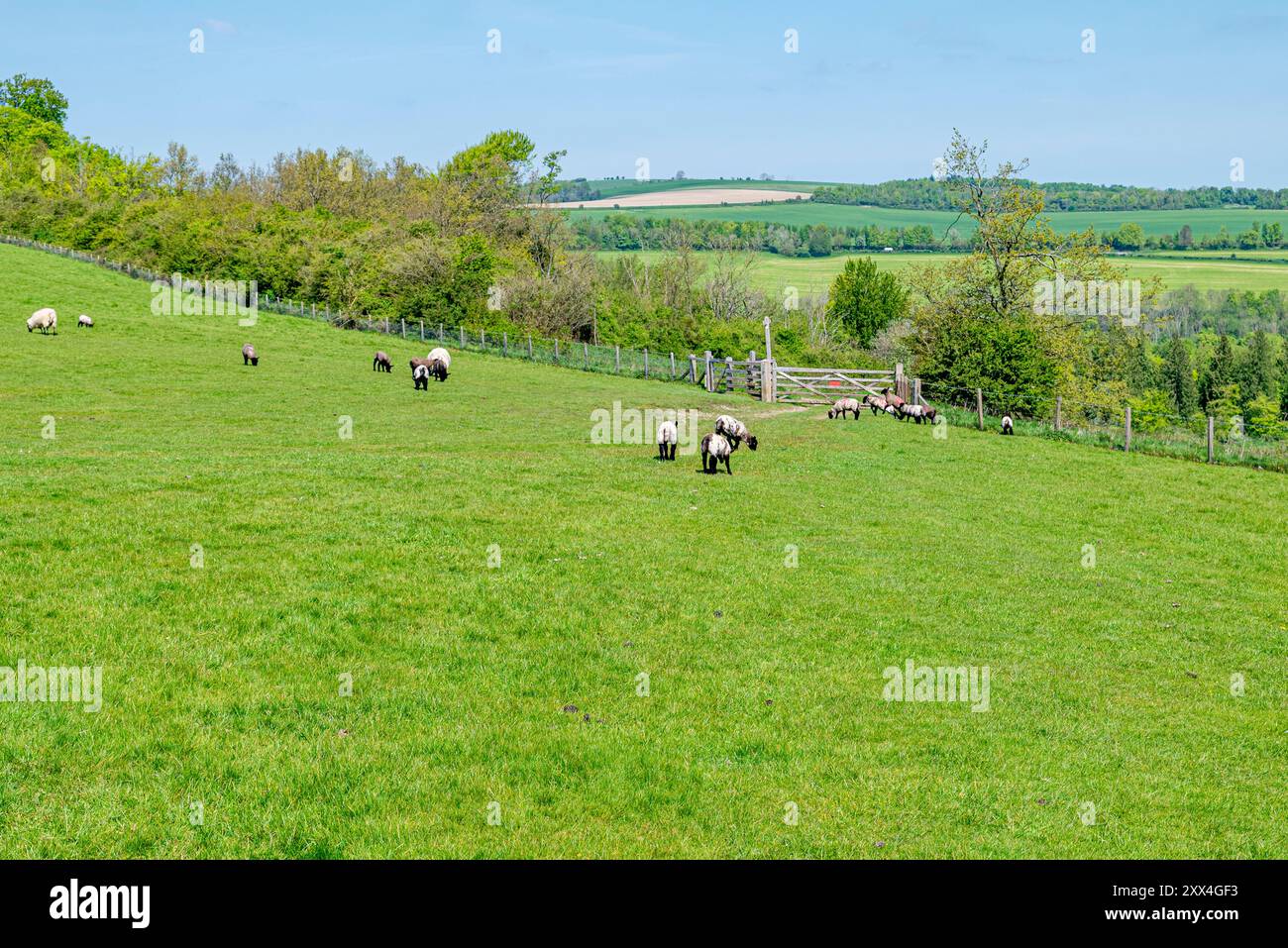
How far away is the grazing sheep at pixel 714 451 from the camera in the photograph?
26.2 metres

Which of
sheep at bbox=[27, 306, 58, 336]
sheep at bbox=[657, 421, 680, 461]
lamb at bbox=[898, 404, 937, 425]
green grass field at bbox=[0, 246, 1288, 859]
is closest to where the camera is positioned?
green grass field at bbox=[0, 246, 1288, 859]

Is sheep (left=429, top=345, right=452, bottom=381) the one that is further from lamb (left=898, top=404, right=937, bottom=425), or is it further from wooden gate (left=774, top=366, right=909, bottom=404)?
lamb (left=898, top=404, right=937, bottom=425)

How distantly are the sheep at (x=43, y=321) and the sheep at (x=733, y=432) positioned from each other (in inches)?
1602

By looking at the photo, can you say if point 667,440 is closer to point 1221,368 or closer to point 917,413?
point 917,413

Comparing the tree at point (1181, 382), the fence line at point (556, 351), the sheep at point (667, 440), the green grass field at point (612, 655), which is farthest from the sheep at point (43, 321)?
the tree at point (1181, 382)

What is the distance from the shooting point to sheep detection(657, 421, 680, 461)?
2781cm

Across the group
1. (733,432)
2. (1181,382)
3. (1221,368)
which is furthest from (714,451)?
(1221,368)

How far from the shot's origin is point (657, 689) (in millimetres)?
12008

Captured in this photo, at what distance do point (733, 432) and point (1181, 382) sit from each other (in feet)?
442

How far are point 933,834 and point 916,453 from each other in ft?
84.7

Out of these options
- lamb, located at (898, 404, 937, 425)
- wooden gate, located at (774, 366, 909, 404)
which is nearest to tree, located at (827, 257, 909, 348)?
wooden gate, located at (774, 366, 909, 404)

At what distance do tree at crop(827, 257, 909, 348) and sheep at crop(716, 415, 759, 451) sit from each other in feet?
397

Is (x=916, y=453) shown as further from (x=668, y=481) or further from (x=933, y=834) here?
(x=933, y=834)

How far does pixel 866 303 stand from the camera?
5822 inches
